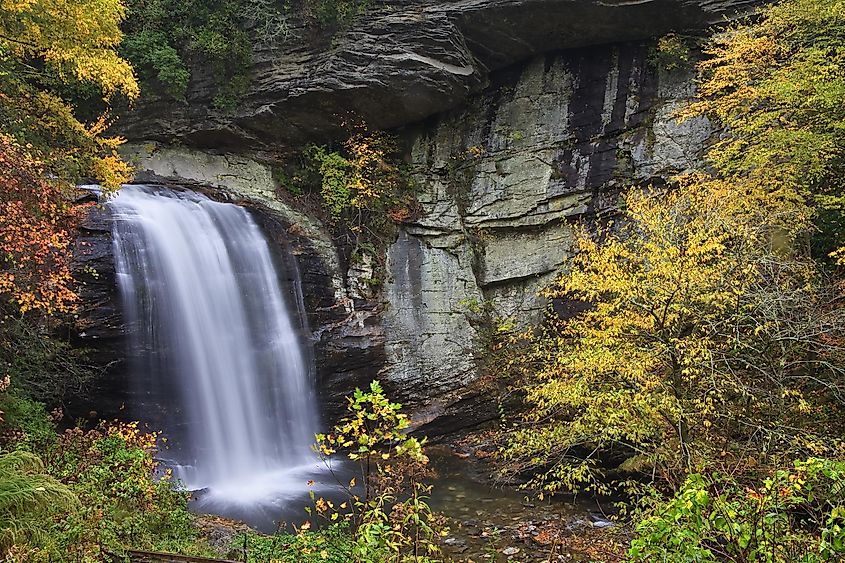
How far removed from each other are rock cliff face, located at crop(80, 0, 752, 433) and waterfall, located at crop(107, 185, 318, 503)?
0.93 meters

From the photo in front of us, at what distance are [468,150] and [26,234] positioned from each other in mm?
10270

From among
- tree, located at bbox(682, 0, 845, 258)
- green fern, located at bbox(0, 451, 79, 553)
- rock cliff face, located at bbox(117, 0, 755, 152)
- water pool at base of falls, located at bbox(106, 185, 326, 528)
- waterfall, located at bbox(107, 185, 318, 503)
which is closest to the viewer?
green fern, located at bbox(0, 451, 79, 553)

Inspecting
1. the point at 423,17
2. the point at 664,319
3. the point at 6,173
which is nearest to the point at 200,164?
the point at 423,17

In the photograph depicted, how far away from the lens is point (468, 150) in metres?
14.1

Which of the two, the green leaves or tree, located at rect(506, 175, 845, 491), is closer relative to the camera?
the green leaves

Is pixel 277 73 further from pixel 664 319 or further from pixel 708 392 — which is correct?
pixel 708 392

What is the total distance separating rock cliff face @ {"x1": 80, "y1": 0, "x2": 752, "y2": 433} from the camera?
Result: 11.9 meters

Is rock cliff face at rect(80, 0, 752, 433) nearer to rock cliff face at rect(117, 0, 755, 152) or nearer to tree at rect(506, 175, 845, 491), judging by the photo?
rock cliff face at rect(117, 0, 755, 152)

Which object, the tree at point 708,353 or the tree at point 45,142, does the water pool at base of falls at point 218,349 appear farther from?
the tree at point 708,353

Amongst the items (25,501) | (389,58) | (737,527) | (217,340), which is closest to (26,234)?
(25,501)

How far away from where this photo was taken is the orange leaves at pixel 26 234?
18.0ft

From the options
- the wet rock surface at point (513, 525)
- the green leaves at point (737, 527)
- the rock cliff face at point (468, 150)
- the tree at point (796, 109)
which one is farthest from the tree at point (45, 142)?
the tree at point (796, 109)

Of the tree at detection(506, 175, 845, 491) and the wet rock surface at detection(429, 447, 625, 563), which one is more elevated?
the tree at detection(506, 175, 845, 491)

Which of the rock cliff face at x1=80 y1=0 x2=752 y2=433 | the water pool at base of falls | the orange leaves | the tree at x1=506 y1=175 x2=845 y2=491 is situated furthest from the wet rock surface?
the orange leaves
